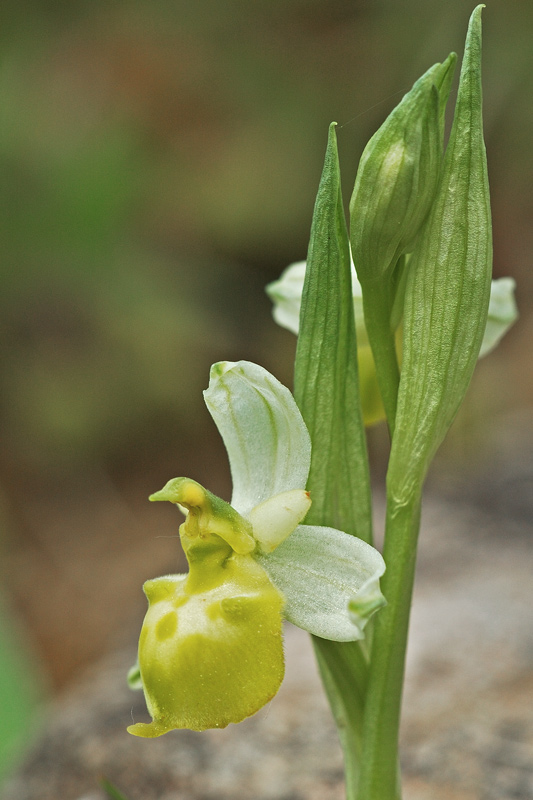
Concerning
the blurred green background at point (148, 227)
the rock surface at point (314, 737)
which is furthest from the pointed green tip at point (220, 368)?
the blurred green background at point (148, 227)

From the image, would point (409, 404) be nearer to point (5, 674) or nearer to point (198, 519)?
point (198, 519)

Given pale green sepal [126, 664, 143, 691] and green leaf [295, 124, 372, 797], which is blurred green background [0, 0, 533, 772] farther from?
green leaf [295, 124, 372, 797]

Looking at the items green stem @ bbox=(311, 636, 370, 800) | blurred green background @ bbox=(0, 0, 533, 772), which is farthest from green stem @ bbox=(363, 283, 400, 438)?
blurred green background @ bbox=(0, 0, 533, 772)

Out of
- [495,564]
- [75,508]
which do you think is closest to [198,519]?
[495,564]

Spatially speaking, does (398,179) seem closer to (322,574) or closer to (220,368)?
(220,368)

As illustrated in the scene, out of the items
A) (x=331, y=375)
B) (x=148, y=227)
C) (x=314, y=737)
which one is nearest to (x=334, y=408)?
(x=331, y=375)

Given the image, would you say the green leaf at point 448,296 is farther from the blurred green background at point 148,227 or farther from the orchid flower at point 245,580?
the blurred green background at point 148,227
